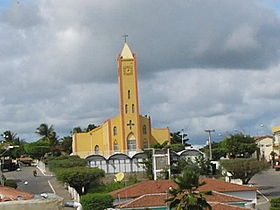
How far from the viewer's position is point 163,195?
51000 mm

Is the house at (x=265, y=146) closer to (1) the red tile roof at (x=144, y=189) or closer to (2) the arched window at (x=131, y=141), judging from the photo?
(2) the arched window at (x=131, y=141)

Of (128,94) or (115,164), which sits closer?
(115,164)

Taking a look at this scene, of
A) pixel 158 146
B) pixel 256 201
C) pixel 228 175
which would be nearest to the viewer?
pixel 256 201

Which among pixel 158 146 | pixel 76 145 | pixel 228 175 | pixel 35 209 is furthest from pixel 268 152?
pixel 35 209

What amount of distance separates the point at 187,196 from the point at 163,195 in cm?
1700

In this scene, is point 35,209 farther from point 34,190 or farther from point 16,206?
point 34,190

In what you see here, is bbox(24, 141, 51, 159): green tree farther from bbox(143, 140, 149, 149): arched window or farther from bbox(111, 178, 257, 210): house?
bbox(111, 178, 257, 210): house

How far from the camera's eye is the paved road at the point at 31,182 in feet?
219

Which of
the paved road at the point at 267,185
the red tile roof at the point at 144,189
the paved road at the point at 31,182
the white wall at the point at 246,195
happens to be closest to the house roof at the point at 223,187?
the white wall at the point at 246,195

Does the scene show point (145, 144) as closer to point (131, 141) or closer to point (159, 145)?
point (131, 141)

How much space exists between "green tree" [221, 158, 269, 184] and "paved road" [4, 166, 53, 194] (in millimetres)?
19204

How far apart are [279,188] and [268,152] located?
165 feet

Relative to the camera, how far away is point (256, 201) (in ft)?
180

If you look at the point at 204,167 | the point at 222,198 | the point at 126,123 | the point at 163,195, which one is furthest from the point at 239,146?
the point at 163,195
